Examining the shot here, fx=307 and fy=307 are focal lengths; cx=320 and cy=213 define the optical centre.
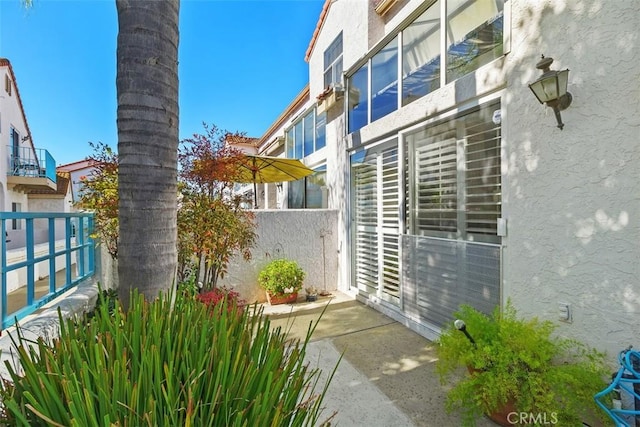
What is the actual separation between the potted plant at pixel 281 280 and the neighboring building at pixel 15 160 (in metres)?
14.4

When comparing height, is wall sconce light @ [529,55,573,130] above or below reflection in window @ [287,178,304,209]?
above

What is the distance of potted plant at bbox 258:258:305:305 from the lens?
7859 millimetres

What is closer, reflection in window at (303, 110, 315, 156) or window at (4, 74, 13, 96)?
reflection in window at (303, 110, 315, 156)

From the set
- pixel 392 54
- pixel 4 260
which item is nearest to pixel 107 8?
pixel 4 260

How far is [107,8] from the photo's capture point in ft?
16.2

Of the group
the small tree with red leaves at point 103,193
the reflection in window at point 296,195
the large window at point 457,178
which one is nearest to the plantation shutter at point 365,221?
the large window at point 457,178

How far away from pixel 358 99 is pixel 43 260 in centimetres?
728

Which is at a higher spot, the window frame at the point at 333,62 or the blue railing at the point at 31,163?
the window frame at the point at 333,62

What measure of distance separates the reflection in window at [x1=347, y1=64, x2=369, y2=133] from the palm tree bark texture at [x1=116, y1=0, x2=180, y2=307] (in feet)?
19.1

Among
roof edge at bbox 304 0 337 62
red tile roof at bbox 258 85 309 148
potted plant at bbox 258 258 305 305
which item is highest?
roof edge at bbox 304 0 337 62

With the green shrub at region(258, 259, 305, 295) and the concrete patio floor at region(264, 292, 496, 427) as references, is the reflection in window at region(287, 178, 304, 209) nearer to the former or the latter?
the green shrub at region(258, 259, 305, 295)

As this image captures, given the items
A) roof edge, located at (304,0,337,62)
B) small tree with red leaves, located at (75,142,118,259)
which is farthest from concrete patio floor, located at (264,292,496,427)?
roof edge, located at (304,0,337,62)

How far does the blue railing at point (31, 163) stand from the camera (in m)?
17.1

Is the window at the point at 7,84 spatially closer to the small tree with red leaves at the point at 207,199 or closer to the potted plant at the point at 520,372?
the small tree with red leaves at the point at 207,199
